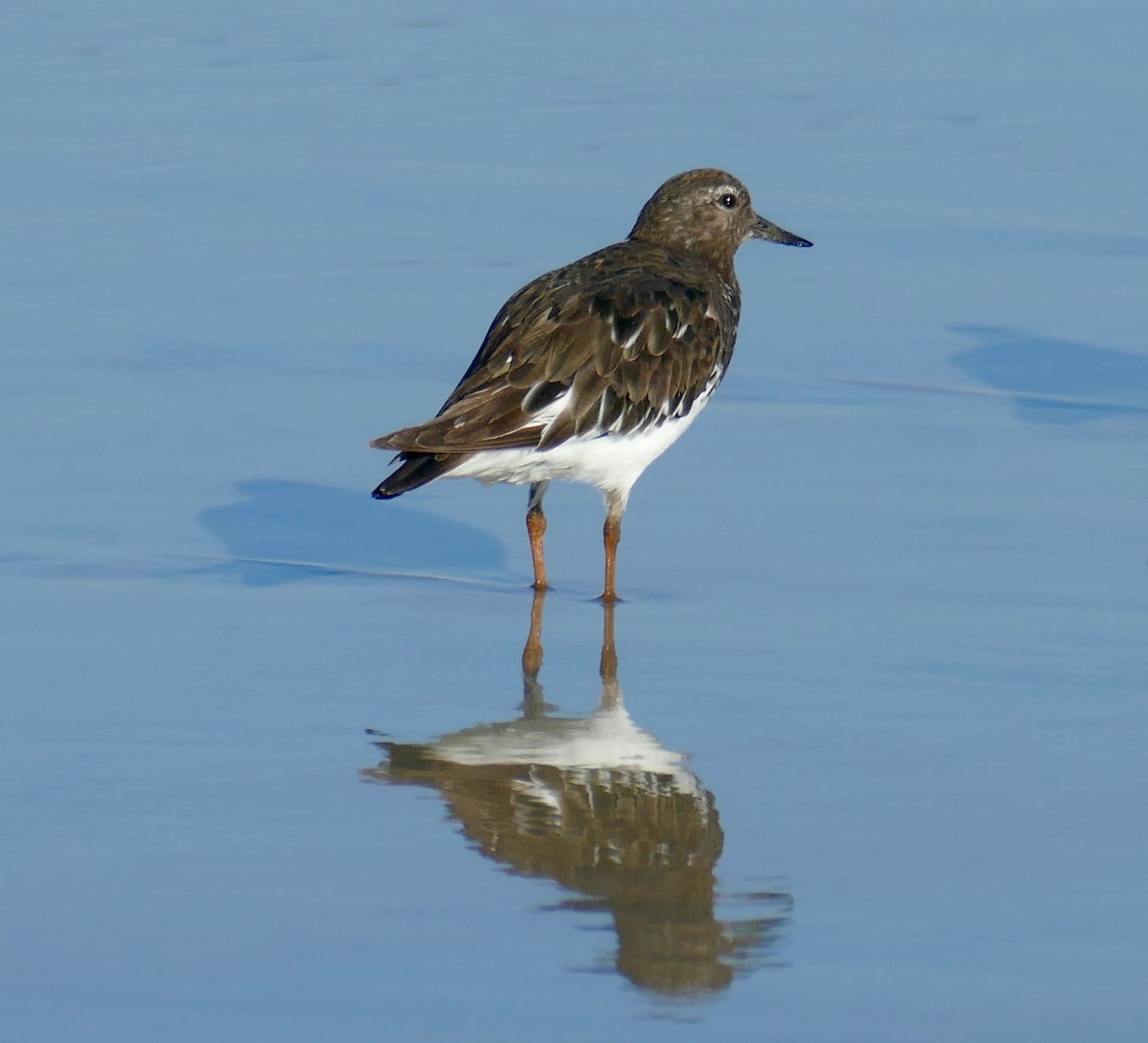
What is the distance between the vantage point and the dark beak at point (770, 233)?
7230mm

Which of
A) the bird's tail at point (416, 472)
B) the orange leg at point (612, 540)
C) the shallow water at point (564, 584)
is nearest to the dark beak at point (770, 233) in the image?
the shallow water at point (564, 584)

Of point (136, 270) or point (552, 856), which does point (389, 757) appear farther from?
point (136, 270)

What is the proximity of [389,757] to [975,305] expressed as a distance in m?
4.45

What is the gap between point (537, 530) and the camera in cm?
605

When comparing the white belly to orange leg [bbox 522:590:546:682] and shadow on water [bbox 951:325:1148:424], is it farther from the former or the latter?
shadow on water [bbox 951:325:1148:424]

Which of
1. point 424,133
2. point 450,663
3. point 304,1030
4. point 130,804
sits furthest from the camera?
point 424,133

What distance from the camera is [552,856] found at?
4.12 m

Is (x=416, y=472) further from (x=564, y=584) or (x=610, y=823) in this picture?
(x=610, y=823)

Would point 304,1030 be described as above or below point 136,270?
below

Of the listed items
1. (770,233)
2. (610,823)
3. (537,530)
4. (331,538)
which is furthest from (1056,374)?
(610,823)

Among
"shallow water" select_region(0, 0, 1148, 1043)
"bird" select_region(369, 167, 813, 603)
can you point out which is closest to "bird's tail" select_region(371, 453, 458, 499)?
"bird" select_region(369, 167, 813, 603)

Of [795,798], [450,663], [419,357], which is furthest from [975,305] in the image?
[795,798]

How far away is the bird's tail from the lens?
5516 mm

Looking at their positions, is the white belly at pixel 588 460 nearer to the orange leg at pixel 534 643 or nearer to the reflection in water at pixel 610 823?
the orange leg at pixel 534 643
